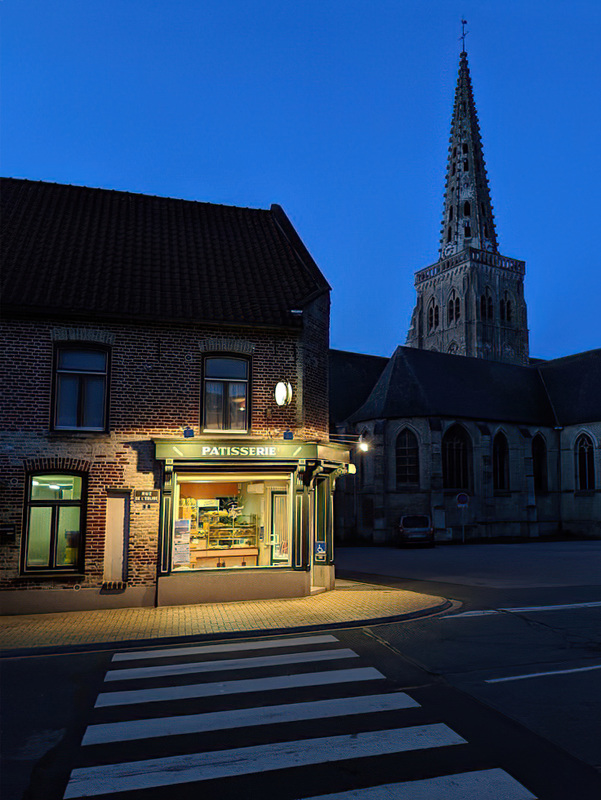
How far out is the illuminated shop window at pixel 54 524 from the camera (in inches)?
531

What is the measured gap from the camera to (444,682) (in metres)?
7.90

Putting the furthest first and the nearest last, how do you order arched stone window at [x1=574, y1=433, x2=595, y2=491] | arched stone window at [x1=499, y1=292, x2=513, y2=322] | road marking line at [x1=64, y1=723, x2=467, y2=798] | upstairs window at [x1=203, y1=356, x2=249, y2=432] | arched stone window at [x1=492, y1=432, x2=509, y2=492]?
arched stone window at [x1=499, y1=292, x2=513, y2=322], arched stone window at [x1=574, y1=433, x2=595, y2=491], arched stone window at [x1=492, y1=432, x2=509, y2=492], upstairs window at [x1=203, y1=356, x2=249, y2=432], road marking line at [x1=64, y1=723, x2=467, y2=798]

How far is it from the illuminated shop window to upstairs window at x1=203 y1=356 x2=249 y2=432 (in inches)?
125

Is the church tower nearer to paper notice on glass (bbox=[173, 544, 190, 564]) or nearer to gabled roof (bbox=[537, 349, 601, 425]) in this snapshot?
gabled roof (bbox=[537, 349, 601, 425])

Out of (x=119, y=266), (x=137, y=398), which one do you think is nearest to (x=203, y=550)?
(x=137, y=398)

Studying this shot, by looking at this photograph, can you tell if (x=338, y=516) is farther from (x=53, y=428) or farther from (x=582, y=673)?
(x=582, y=673)

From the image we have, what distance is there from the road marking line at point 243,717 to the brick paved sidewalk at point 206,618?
405 cm

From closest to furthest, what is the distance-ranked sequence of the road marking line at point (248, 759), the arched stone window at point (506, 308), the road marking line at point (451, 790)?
the road marking line at point (451, 790) < the road marking line at point (248, 759) < the arched stone window at point (506, 308)

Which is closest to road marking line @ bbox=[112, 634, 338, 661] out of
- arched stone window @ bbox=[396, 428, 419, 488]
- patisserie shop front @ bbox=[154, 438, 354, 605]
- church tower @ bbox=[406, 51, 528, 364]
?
patisserie shop front @ bbox=[154, 438, 354, 605]

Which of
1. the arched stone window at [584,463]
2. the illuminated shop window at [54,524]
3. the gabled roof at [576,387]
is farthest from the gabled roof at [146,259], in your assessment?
the arched stone window at [584,463]

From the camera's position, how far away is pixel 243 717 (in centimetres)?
669

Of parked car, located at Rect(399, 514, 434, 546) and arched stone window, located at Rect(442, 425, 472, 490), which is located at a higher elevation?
arched stone window, located at Rect(442, 425, 472, 490)

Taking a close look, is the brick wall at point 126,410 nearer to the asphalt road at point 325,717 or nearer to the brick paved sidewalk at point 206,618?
the brick paved sidewalk at point 206,618

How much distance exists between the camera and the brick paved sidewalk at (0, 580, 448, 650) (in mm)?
10828
